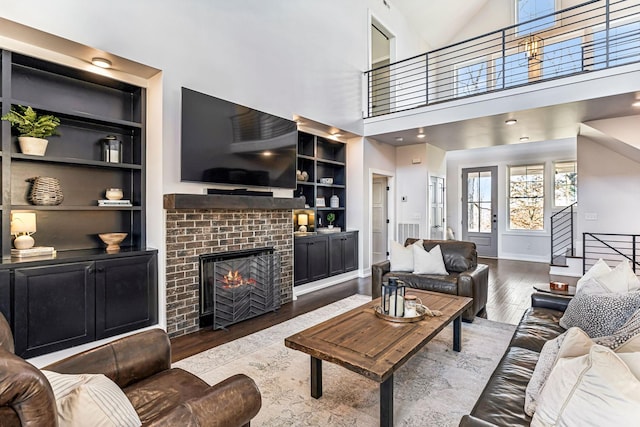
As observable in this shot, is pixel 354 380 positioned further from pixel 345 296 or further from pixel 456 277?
pixel 345 296

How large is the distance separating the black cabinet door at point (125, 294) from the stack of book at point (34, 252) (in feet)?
1.26

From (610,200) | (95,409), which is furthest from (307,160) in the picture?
(610,200)

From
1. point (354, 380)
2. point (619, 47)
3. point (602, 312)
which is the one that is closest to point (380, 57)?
point (619, 47)

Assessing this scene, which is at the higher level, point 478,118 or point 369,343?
point 478,118

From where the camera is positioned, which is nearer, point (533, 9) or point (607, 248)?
point (607, 248)

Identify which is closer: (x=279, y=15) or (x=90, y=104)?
(x=90, y=104)

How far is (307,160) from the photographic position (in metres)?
5.79

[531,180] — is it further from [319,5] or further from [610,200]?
[319,5]

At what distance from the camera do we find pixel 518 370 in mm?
1750

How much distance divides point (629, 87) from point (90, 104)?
19.8ft

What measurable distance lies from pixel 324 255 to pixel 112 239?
10.2ft

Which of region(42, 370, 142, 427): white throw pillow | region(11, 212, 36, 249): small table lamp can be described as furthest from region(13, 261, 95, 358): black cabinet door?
region(42, 370, 142, 427): white throw pillow

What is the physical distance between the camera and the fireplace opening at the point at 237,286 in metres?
3.61

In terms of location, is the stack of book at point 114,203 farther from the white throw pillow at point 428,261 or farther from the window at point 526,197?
the window at point 526,197
